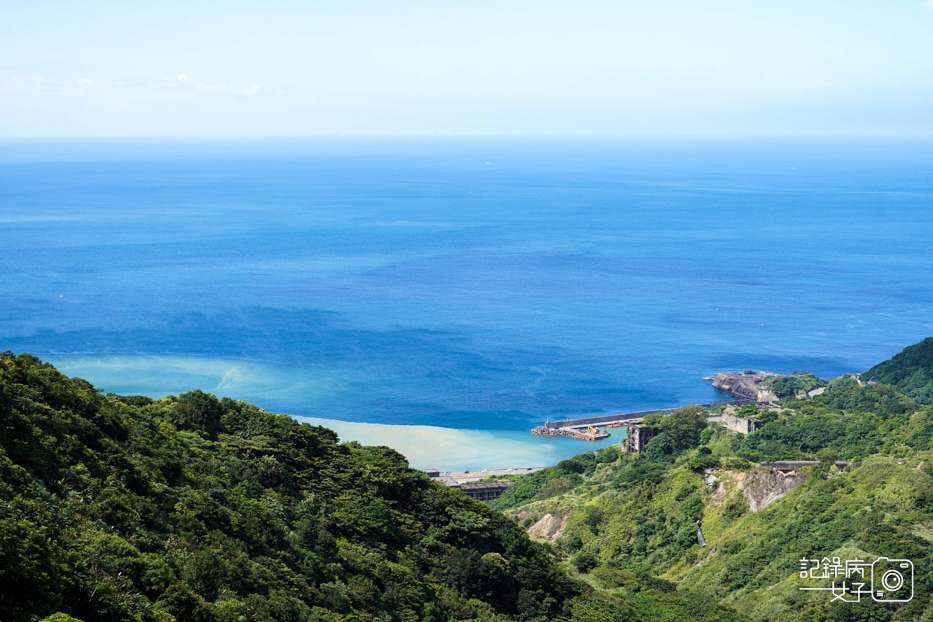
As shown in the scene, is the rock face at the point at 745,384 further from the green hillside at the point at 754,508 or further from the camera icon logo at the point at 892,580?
the camera icon logo at the point at 892,580

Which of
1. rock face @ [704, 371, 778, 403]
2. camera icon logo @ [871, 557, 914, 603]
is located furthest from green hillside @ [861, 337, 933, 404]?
camera icon logo @ [871, 557, 914, 603]

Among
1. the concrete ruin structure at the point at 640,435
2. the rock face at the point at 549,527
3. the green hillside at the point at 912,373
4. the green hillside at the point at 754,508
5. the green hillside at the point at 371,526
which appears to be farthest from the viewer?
the green hillside at the point at 912,373

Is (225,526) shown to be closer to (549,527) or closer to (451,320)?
(549,527)

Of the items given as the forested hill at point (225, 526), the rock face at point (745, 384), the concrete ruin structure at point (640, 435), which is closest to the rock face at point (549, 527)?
the concrete ruin structure at point (640, 435)

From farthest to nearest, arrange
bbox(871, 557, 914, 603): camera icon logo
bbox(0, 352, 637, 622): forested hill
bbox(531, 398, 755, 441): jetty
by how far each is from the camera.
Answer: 1. bbox(531, 398, 755, 441): jetty
2. bbox(871, 557, 914, 603): camera icon logo
3. bbox(0, 352, 637, 622): forested hill

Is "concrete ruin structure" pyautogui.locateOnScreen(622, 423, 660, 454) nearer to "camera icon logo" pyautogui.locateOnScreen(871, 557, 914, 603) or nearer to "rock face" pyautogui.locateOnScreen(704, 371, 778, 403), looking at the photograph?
"rock face" pyautogui.locateOnScreen(704, 371, 778, 403)

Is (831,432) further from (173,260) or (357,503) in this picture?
(173,260)

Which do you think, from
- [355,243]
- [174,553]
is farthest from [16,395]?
[355,243]

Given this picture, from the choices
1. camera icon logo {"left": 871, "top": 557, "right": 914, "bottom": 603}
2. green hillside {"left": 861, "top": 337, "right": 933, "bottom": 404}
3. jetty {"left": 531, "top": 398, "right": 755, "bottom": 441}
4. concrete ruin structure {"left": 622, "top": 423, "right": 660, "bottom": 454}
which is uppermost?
green hillside {"left": 861, "top": 337, "right": 933, "bottom": 404}
